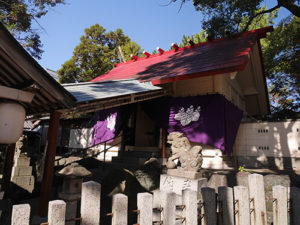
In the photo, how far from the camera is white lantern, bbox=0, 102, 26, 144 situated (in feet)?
8.92

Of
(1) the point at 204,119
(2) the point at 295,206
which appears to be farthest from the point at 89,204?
(1) the point at 204,119

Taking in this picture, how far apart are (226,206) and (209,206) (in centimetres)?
24

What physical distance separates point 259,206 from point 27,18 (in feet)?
46.3

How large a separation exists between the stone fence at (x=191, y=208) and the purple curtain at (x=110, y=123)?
7.31 metres

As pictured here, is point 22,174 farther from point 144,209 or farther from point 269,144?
point 269,144

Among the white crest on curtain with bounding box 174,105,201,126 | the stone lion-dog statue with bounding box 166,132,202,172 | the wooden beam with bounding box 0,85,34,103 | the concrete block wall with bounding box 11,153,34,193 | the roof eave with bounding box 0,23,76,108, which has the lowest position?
the concrete block wall with bounding box 11,153,34,193

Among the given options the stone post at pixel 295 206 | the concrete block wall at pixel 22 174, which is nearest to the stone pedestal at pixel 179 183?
the stone post at pixel 295 206

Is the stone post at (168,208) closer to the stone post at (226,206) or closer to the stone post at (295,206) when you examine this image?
the stone post at (226,206)

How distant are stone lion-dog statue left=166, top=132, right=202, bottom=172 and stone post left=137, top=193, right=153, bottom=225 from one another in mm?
4016

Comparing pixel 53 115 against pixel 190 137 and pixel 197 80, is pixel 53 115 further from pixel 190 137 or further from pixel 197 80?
pixel 197 80

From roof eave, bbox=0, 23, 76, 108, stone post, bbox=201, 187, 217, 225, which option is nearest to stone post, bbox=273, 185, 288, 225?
stone post, bbox=201, 187, 217, 225

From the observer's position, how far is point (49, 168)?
4047mm

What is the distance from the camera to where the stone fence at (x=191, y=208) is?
182 centimetres

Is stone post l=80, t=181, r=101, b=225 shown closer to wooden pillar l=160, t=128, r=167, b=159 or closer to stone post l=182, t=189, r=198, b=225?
stone post l=182, t=189, r=198, b=225
